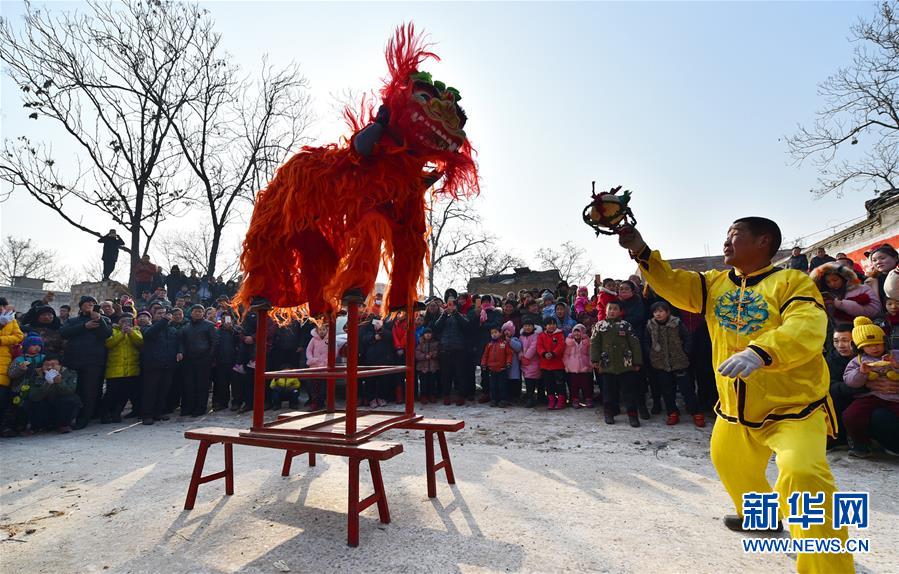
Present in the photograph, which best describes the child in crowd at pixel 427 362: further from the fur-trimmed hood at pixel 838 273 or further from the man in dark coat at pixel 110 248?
the man in dark coat at pixel 110 248

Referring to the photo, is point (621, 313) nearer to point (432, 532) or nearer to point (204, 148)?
point (432, 532)

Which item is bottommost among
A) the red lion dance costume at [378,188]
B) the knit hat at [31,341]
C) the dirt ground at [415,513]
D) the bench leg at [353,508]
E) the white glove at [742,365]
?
the dirt ground at [415,513]

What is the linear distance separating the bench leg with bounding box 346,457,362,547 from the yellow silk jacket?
7.36 feet

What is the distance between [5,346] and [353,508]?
20.8 feet

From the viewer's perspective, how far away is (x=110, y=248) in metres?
13.9

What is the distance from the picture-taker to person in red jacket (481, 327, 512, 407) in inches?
299

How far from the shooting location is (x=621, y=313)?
259 inches

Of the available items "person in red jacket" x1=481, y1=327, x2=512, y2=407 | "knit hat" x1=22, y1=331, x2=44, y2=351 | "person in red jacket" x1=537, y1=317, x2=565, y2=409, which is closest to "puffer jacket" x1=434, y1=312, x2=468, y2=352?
"person in red jacket" x1=481, y1=327, x2=512, y2=407

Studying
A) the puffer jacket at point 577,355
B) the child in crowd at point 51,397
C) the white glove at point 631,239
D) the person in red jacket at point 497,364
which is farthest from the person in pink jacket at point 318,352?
the white glove at point 631,239

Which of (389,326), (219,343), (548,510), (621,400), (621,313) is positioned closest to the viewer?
(548,510)

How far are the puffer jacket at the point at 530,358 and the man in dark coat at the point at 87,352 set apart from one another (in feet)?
20.6

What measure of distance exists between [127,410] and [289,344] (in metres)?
3.00

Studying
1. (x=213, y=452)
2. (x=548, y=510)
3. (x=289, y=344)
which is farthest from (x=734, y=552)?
(x=289, y=344)

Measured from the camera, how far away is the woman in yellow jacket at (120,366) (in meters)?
7.09
